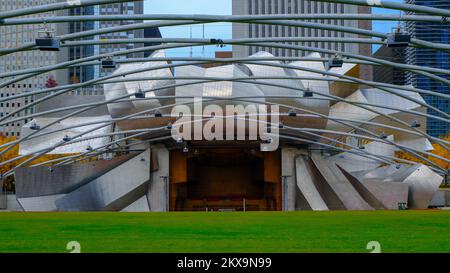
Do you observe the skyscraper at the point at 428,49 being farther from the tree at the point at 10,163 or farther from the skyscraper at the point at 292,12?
the tree at the point at 10,163

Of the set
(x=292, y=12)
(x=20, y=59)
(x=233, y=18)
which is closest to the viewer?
(x=233, y=18)

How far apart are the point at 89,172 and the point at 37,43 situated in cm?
3563

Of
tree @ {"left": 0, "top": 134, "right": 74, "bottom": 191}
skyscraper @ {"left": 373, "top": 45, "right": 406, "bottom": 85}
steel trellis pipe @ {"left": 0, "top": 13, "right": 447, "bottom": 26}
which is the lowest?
tree @ {"left": 0, "top": 134, "right": 74, "bottom": 191}

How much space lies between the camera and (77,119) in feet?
188

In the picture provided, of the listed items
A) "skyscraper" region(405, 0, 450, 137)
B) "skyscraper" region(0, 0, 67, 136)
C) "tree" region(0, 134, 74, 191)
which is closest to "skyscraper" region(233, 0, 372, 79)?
"skyscraper" region(405, 0, 450, 137)

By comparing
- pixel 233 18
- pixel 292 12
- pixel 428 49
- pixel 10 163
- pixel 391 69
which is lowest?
pixel 10 163

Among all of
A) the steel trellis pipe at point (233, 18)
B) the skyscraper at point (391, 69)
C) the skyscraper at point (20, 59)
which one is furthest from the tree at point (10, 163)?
the steel trellis pipe at point (233, 18)

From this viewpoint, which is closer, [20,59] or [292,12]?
[292,12]

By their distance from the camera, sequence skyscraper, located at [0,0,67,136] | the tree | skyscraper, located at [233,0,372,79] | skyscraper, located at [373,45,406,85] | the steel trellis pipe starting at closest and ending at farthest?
1. the steel trellis pipe
2. skyscraper, located at [373,45,406,85]
3. skyscraper, located at [233,0,372,79]
4. the tree
5. skyscraper, located at [0,0,67,136]

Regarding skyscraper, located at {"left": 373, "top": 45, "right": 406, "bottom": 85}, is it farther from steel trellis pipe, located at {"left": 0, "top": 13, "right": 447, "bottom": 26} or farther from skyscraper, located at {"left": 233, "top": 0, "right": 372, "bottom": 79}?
steel trellis pipe, located at {"left": 0, "top": 13, "right": 447, "bottom": 26}

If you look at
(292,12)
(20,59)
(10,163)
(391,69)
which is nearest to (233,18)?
(292,12)

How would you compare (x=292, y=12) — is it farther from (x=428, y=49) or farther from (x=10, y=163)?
(x=10, y=163)
